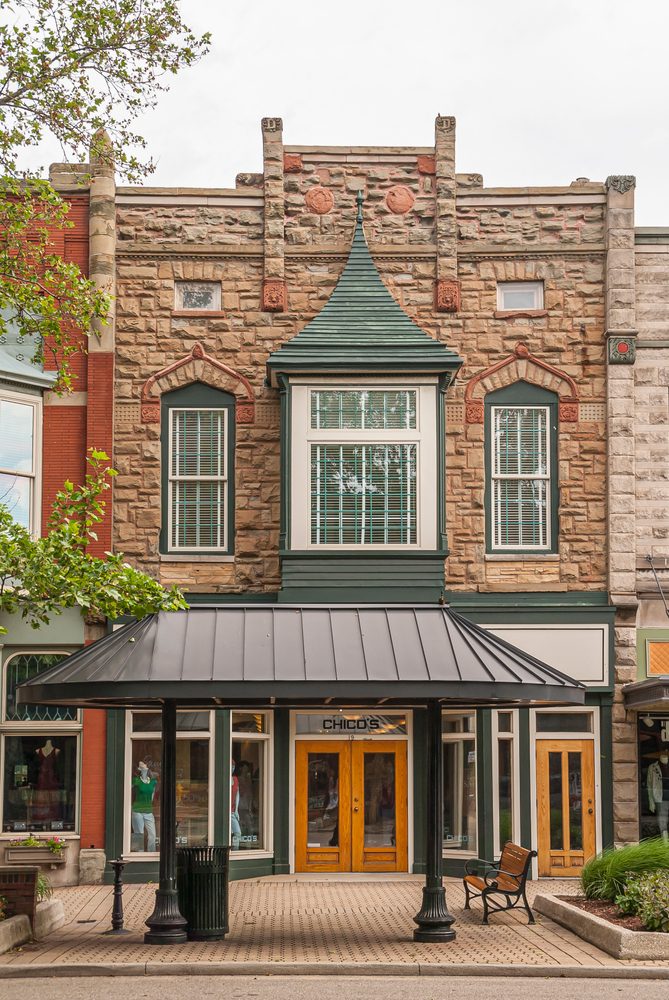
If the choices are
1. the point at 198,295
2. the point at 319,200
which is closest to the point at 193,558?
the point at 198,295

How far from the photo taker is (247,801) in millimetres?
18297

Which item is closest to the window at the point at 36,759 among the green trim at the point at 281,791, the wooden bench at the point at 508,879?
the green trim at the point at 281,791

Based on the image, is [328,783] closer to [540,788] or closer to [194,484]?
[540,788]

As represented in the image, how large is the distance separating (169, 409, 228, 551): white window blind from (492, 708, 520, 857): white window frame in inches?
212

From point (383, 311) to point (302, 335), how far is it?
55.9 inches

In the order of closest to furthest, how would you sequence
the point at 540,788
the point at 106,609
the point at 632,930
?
1. the point at 632,930
2. the point at 106,609
3. the point at 540,788

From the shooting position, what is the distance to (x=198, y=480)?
743 inches

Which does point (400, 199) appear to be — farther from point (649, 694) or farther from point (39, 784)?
point (39, 784)

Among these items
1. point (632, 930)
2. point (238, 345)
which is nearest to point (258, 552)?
point (238, 345)

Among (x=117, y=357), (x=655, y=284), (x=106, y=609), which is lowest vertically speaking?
(x=106, y=609)

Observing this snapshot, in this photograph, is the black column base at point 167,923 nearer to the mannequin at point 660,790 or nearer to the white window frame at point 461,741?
the white window frame at point 461,741

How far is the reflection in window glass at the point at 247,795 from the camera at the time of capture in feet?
59.6

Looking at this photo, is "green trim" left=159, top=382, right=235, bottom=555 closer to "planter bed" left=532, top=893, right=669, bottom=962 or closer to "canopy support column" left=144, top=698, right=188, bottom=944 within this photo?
"canopy support column" left=144, top=698, right=188, bottom=944

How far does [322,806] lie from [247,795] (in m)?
1.22
